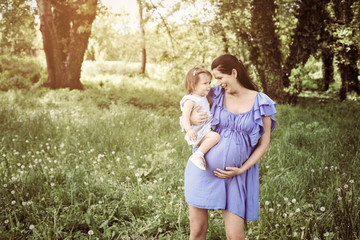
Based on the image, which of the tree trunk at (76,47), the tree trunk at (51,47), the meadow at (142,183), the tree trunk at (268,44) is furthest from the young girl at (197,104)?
the tree trunk at (51,47)

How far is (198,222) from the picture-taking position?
8.13 ft

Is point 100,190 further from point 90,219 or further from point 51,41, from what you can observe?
point 51,41

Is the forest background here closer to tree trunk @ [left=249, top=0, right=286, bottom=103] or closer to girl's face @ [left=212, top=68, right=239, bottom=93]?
tree trunk @ [left=249, top=0, right=286, bottom=103]

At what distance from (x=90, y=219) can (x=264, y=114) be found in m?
2.35

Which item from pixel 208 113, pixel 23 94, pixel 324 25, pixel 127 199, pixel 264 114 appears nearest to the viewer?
pixel 264 114

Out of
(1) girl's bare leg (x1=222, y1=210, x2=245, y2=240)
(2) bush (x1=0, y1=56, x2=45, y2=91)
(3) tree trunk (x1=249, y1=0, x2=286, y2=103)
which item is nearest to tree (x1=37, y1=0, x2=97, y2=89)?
(2) bush (x1=0, y1=56, x2=45, y2=91)

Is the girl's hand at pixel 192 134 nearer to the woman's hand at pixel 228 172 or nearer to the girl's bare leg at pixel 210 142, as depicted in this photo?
the girl's bare leg at pixel 210 142

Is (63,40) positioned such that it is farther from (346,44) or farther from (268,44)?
(346,44)

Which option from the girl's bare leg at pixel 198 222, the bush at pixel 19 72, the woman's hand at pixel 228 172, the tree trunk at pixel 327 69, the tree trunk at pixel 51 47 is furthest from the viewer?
the tree trunk at pixel 327 69

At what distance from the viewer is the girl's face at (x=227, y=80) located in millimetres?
2371

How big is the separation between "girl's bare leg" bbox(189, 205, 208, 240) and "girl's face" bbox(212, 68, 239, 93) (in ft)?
3.38

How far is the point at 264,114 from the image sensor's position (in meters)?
2.25

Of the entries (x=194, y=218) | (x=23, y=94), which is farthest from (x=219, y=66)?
(x=23, y=94)

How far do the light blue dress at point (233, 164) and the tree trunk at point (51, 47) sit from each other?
1166cm
